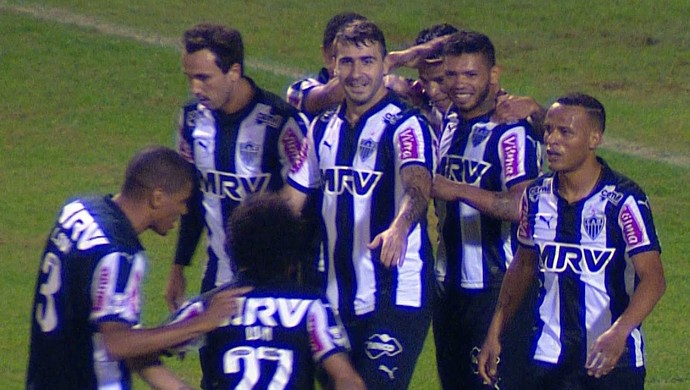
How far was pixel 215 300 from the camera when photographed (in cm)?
498

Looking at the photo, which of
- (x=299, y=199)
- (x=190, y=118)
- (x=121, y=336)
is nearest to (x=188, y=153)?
(x=190, y=118)

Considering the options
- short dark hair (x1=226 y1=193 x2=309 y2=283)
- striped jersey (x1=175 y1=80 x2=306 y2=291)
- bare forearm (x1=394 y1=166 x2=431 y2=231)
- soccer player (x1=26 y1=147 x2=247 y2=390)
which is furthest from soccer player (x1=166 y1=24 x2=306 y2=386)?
short dark hair (x1=226 y1=193 x2=309 y2=283)

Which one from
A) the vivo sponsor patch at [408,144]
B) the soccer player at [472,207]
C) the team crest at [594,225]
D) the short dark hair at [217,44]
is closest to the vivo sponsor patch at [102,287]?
Result: the vivo sponsor patch at [408,144]

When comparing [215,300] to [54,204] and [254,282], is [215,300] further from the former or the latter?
[54,204]

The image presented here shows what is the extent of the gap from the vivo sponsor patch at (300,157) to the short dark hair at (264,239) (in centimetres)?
178

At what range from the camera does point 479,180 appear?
6.89m

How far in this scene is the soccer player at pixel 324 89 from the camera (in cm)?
700

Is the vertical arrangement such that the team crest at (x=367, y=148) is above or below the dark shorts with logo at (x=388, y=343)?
above

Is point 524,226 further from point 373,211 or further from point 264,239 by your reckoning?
point 264,239

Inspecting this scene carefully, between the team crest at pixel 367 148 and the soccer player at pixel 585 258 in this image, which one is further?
the team crest at pixel 367 148

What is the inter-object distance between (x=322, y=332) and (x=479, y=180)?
2109 mm

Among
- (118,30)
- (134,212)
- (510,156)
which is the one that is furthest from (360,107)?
(118,30)

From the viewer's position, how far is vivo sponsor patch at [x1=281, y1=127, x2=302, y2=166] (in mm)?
6887

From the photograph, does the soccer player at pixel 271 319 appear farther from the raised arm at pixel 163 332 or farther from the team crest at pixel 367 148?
the team crest at pixel 367 148
